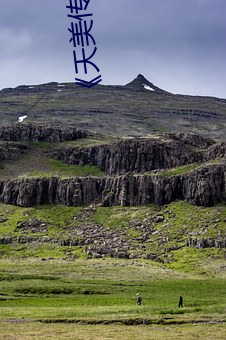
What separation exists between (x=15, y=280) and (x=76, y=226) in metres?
75.7

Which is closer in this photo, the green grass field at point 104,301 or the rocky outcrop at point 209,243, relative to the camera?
the green grass field at point 104,301

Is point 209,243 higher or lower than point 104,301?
higher

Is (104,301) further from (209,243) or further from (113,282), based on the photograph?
(209,243)

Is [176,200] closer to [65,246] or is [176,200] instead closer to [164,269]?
[65,246]

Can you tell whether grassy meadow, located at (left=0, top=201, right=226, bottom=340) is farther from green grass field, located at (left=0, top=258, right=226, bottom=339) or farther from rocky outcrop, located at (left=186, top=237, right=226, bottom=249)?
rocky outcrop, located at (left=186, top=237, right=226, bottom=249)

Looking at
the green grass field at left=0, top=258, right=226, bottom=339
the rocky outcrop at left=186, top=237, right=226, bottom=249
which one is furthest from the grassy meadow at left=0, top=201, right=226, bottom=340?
the rocky outcrop at left=186, top=237, right=226, bottom=249

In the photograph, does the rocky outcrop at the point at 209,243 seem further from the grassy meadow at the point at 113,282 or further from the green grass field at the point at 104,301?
the green grass field at the point at 104,301

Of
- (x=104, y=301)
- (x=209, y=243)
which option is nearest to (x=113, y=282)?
(x=104, y=301)

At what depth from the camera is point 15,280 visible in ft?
356

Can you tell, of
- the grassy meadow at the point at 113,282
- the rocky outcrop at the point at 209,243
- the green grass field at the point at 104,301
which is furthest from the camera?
the rocky outcrop at the point at 209,243

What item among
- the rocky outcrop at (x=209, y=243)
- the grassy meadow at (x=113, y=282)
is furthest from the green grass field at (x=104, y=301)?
the rocky outcrop at (x=209, y=243)

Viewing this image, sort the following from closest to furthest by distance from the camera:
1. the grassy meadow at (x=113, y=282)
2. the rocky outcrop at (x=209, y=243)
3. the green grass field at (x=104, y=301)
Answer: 1. the green grass field at (x=104, y=301)
2. the grassy meadow at (x=113, y=282)
3. the rocky outcrop at (x=209, y=243)

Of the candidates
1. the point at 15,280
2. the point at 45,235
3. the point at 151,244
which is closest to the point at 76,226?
the point at 45,235

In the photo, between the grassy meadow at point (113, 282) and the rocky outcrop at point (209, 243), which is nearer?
the grassy meadow at point (113, 282)
